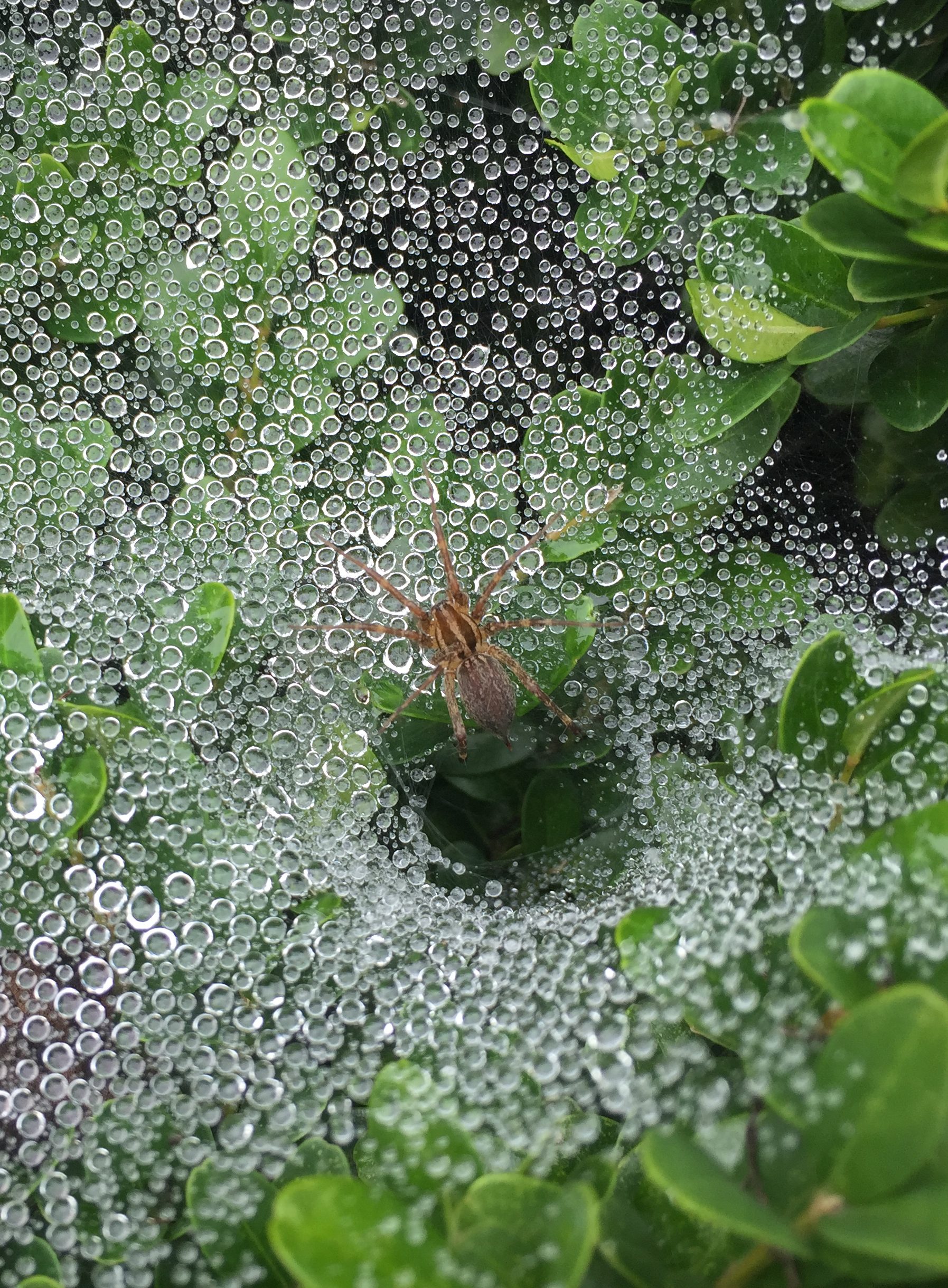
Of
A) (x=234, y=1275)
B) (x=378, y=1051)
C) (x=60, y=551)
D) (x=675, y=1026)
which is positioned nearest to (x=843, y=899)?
(x=675, y=1026)

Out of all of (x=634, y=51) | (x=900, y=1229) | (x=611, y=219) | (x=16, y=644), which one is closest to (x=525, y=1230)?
(x=900, y=1229)

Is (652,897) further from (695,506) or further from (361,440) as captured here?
(361,440)

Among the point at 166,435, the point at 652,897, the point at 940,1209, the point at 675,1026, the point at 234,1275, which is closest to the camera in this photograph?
the point at 940,1209

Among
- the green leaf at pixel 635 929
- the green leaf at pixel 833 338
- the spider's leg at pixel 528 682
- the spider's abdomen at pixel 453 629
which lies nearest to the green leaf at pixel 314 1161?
the green leaf at pixel 635 929

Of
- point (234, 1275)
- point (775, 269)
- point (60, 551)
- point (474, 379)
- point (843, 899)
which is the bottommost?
point (60, 551)

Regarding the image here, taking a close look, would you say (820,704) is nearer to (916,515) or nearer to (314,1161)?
(916,515)

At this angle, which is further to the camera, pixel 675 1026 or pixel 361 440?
pixel 361 440
